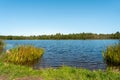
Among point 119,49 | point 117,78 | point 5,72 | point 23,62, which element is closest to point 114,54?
point 119,49

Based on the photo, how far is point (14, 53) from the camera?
24.5 metres

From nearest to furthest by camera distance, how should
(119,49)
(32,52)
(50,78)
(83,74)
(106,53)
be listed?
1. (50,78)
2. (83,74)
3. (119,49)
4. (106,53)
5. (32,52)

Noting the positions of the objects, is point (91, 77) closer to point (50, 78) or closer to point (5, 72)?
point (50, 78)

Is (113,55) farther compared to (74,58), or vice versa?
(74,58)

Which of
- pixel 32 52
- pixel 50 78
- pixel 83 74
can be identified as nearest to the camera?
pixel 50 78

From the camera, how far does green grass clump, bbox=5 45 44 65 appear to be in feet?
77.6

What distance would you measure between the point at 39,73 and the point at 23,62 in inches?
512

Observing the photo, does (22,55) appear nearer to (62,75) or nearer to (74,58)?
(74,58)

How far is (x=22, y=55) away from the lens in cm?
2570

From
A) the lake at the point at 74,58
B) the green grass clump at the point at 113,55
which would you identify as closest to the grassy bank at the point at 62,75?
the green grass clump at the point at 113,55

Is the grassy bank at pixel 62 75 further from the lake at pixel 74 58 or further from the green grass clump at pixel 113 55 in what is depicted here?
the lake at pixel 74 58

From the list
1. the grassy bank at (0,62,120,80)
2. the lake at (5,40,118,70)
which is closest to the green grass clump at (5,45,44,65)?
the lake at (5,40,118,70)

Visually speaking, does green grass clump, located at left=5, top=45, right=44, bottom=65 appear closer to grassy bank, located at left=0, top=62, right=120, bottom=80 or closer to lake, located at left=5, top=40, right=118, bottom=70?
lake, located at left=5, top=40, right=118, bottom=70

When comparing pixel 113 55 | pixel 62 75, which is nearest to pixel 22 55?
pixel 113 55
